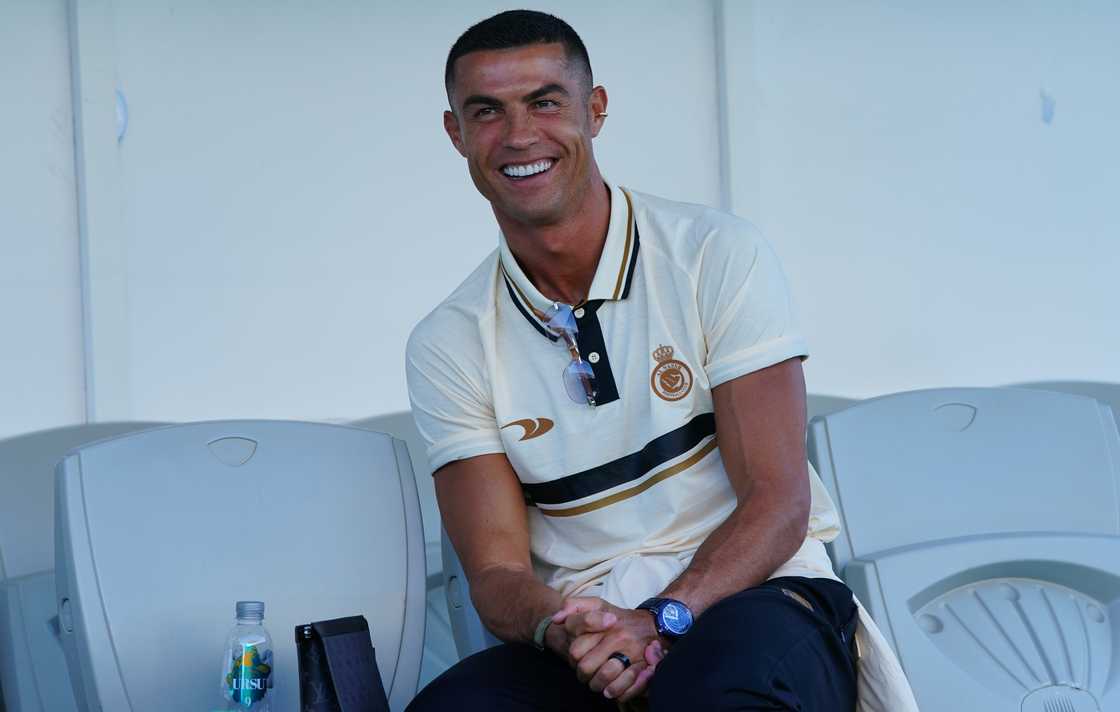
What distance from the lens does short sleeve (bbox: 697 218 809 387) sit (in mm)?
2182

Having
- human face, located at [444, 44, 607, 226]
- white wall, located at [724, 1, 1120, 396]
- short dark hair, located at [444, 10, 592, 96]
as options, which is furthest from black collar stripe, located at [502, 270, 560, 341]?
white wall, located at [724, 1, 1120, 396]

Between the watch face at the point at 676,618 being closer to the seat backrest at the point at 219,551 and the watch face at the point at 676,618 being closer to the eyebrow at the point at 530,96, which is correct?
the seat backrest at the point at 219,551

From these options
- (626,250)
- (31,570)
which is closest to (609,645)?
(626,250)

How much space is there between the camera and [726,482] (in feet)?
7.29

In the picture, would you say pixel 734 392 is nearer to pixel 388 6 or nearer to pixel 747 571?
pixel 747 571

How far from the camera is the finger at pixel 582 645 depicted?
194 cm

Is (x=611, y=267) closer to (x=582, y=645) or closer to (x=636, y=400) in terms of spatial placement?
(x=636, y=400)

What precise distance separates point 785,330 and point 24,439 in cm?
172

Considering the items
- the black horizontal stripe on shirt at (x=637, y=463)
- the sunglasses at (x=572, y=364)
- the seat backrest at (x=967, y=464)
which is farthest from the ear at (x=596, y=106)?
the seat backrest at (x=967, y=464)

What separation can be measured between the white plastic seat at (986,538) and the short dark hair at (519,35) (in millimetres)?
797

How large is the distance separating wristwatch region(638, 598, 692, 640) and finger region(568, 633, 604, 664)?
0.28 feet

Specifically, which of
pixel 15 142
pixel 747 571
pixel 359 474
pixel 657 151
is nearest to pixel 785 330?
pixel 747 571

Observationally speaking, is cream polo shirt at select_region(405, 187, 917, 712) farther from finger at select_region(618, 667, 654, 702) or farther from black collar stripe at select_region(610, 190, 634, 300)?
finger at select_region(618, 667, 654, 702)

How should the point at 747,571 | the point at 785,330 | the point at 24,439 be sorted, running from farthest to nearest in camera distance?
1. the point at 24,439
2. the point at 785,330
3. the point at 747,571
